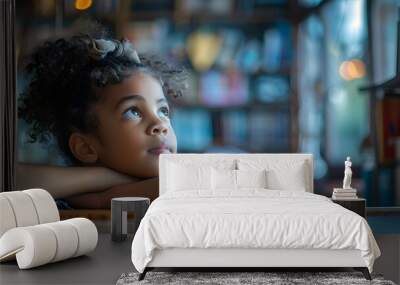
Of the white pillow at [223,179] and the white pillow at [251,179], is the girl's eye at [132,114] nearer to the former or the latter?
the white pillow at [223,179]

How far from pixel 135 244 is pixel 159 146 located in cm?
307

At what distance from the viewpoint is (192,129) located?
732 centimetres

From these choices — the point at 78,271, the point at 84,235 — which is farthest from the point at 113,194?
the point at 78,271

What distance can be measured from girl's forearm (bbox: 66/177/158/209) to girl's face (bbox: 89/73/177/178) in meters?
0.11

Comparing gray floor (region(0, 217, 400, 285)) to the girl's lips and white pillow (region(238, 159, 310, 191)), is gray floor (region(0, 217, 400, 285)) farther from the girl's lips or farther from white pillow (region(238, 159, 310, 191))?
the girl's lips

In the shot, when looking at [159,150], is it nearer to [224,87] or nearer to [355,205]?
[224,87]

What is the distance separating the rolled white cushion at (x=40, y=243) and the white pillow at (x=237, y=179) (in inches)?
60.0

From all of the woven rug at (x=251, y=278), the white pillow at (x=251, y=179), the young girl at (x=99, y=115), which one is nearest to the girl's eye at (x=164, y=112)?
the young girl at (x=99, y=115)

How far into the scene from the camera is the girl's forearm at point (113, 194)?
23.9 feet

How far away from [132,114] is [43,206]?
2.36m

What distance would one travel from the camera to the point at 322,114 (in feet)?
24.0

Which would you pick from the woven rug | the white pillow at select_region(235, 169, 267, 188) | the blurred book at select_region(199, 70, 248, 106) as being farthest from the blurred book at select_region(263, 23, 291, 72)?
the woven rug

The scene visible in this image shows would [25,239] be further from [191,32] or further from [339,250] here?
[191,32]

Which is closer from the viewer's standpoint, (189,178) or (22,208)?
(22,208)
